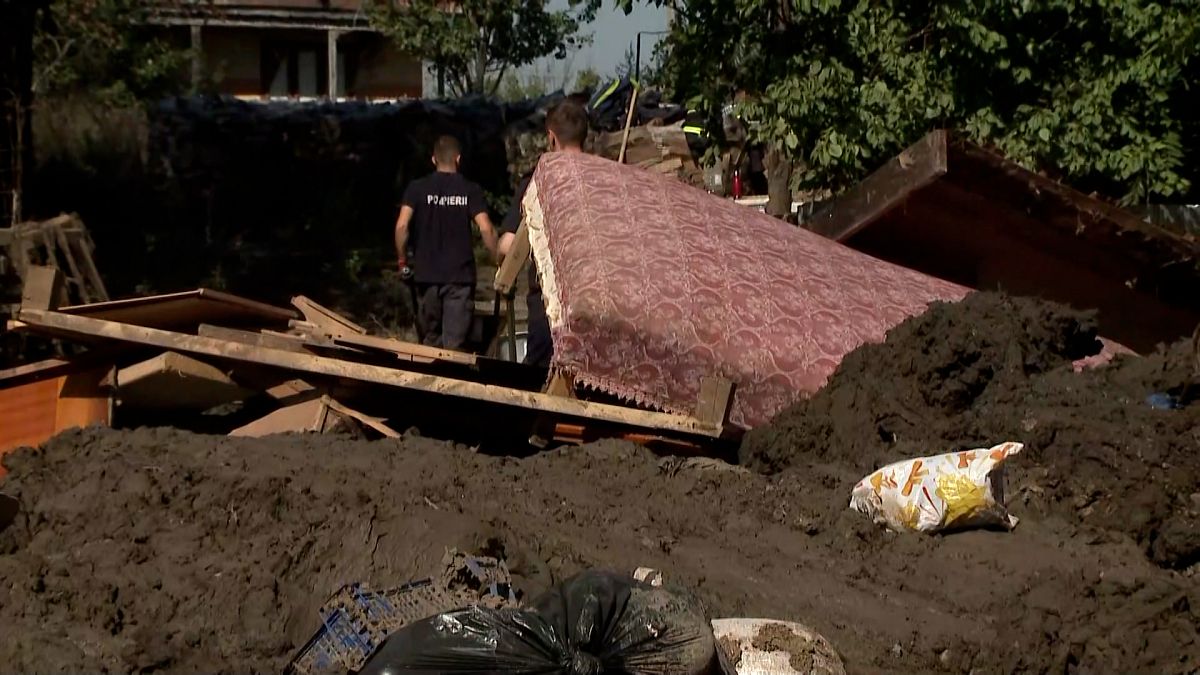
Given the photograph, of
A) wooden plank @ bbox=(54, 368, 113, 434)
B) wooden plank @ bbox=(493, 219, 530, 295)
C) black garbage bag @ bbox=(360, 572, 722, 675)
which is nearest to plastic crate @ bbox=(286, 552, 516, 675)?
black garbage bag @ bbox=(360, 572, 722, 675)

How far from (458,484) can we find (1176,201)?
22.0 ft

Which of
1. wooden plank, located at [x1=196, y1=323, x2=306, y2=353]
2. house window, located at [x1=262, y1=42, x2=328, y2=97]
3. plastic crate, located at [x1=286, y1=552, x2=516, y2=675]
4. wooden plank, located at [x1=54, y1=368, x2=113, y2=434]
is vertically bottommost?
house window, located at [x1=262, y1=42, x2=328, y2=97]

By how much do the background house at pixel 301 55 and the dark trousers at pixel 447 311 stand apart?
2043 cm

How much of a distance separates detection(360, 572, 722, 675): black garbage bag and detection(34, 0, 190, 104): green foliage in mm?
17813

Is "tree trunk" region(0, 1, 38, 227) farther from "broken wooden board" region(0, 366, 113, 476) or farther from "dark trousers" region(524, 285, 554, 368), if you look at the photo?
"broken wooden board" region(0, 366, 113, 476)

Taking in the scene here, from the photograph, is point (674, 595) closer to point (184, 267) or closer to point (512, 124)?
point (184, 267)

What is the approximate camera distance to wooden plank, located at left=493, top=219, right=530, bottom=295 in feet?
22.2

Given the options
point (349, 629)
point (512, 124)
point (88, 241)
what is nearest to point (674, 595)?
point (349, 629)

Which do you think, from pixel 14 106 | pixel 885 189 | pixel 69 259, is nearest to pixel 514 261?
pixel 885 189

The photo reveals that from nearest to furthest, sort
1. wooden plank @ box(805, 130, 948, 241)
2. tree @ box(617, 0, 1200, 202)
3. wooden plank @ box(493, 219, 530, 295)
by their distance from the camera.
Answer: wooden plank @ box(493, 219, 530, 295)
wooden plank @ box(805, 130, 948, 241)
tree @ box(617, 0, 1200, 202)

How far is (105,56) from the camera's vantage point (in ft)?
69.0

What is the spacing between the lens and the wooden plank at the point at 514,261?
6.78 metres

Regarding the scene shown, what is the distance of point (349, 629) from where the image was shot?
3258 millimetres

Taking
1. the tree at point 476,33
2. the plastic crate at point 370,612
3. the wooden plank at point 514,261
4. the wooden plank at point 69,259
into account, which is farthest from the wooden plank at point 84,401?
the tree at point 476,33
